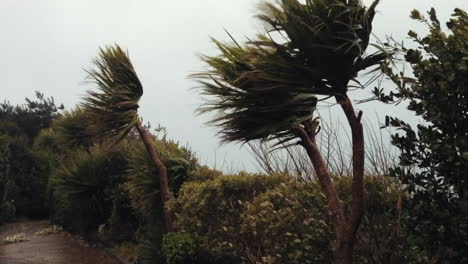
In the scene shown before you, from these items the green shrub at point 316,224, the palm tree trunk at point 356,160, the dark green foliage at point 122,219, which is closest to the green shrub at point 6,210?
the dark green foliage at point 122,219

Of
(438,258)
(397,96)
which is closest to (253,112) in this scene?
(397,96)

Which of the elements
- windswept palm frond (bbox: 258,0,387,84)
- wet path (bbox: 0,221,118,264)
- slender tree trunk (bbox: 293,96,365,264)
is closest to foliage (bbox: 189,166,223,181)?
wet path (bbox: 0,221,118,264)

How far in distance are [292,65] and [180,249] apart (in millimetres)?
4726

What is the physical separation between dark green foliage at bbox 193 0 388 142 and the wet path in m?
7.13

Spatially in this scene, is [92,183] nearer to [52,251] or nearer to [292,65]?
[52,251]

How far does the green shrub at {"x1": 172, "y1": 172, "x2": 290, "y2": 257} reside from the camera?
250 inches

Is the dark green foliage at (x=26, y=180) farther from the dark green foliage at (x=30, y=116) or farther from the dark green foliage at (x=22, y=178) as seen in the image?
the dark green foliage at (x=30, y=116)

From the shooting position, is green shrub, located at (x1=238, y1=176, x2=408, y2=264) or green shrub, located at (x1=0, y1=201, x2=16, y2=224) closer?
green shrub, located at (x1=238, y1=176, x2=408, y2=264)

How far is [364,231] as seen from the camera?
4.12 meters

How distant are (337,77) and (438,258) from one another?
141 cm

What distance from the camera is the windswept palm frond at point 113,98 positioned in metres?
7.88

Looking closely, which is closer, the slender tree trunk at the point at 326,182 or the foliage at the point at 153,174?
the slender tree trunk at the point at 326,182

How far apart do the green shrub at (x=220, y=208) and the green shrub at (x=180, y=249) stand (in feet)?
0.44

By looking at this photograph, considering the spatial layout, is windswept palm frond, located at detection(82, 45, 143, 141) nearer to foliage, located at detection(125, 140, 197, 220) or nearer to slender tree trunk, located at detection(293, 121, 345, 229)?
foliage, located at detection(125, 140, 197, 220)
